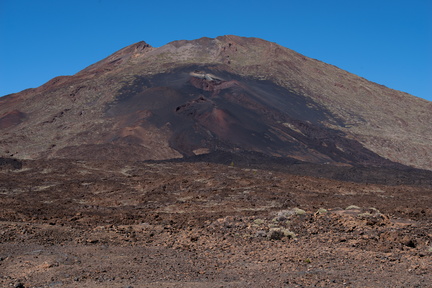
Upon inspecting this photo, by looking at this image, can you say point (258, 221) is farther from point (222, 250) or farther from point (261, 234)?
point (222, 250)

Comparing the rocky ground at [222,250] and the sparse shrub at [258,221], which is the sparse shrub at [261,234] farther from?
the sparse shrub at [258,221]

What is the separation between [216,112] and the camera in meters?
66.2

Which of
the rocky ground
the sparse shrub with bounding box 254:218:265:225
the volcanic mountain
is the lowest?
the rocky ground

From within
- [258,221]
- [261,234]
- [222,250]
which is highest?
[258,221]

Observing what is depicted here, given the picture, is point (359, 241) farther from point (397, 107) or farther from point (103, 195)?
point (397, 107)

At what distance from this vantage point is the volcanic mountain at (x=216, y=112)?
59.1m

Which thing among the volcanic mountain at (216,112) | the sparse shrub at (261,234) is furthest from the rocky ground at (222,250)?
the volcanic mountain at (216,112)

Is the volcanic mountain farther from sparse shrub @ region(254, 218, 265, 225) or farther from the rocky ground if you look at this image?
sparse shrub @ region(254, 218, 265, 225)

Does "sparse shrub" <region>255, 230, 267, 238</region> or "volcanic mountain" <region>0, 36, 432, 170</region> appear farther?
"volcanic mountain" <region>0, 36, 432, 170</region>

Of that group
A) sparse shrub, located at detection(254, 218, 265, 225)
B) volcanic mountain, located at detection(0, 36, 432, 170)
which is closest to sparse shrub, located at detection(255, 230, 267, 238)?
sparse shrub, located at detection(254, 218, 265, 225)

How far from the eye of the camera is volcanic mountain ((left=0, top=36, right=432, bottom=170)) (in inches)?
2327

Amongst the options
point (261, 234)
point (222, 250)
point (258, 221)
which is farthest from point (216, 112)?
point (222, 250)

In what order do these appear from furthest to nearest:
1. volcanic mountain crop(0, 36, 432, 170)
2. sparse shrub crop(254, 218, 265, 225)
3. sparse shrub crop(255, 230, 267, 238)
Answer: volcanic mountain crop(0, 36, 432, 170) → sparse shrub crop(254, 218, 265, 225) → sparse shrub crop(255, 230, 267, 238)

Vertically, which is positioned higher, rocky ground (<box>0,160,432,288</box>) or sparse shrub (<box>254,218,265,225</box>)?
sparse shrub (<box>254,218,265,225</box>)
